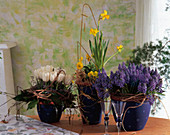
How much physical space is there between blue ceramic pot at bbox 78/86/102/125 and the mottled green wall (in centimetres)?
165

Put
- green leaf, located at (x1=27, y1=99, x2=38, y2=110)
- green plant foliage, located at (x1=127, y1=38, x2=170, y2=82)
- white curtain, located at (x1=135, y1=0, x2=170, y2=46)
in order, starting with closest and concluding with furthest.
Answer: green leaf, located at (x1=27, y1=99, x2=38, y2=110), green plant foliage, located at (x1=127, y1=38, x2=170, y2=82), white curtain, located at (x1=135, y1=0, x2=170, y2=46)

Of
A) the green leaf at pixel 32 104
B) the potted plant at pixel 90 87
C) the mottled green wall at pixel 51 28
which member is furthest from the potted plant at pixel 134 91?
the mottled green wall at pixel 51 28

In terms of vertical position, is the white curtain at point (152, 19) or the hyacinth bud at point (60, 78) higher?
the white curtain at point (152, 19)

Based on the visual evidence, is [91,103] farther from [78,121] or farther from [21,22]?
[21,22]

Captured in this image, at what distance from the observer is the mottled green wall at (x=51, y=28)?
9.16ft

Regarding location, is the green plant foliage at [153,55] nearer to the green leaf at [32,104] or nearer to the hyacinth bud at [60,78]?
the hyacinth bud at [60,78]

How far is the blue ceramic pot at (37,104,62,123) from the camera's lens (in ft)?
4.10

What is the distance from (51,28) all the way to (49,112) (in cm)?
173

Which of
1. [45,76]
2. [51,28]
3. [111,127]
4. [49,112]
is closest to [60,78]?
[45,76]

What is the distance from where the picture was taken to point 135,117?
1.12 metres

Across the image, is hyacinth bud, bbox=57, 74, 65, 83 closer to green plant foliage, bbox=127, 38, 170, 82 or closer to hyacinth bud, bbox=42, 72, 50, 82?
hyacinth bud, bbox=42, 72, 50, 82

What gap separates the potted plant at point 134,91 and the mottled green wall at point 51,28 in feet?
5.85

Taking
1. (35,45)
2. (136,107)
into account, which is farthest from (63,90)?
(35,45)

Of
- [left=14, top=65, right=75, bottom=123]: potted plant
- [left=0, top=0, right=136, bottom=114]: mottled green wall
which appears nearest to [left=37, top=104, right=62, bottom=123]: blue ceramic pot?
[left=14, top=65, right=75, bottom=123]: potted plant
